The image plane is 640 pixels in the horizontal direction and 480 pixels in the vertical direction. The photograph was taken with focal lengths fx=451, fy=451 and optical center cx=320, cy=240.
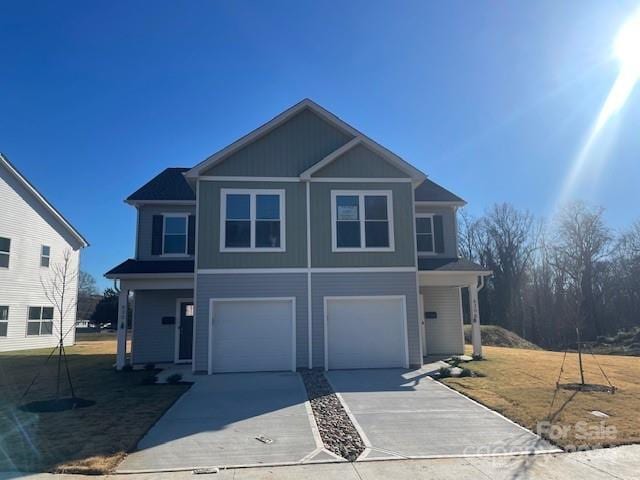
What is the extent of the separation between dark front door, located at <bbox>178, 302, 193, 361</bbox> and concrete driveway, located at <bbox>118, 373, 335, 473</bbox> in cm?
518

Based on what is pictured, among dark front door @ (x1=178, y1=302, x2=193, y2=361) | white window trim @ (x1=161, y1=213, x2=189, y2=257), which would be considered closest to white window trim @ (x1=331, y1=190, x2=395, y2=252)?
white window trim @ (x1=161, y1=213, x2=189, y2=257)

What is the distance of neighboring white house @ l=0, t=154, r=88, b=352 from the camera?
2133 centimetres

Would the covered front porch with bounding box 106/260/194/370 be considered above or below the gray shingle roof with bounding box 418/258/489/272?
below

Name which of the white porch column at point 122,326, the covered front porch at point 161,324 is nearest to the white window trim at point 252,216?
the covered front porch at point 161,324

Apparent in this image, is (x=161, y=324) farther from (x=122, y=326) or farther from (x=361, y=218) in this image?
(x=361, y=218)

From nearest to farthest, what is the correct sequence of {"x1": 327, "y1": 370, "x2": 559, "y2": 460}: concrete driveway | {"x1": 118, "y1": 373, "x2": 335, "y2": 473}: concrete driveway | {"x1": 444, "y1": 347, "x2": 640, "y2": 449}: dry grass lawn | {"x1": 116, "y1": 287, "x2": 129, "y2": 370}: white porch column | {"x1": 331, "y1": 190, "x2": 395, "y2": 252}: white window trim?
{"x1": 118, "y1": 373, "x2": 335, "y2": 473}: concrete driveway
{"x1": 327, "y1": 370, "x2": 559, "y2": 460}: concrete driveway
{"x1": 444, "y1": 347, "x2": 640, "y2": 449}: dry grass lawn
{"x1": 331, "y1": 190, "x2": 395, "y2": 252}: white window trim
{"x1": 116, "y1": 287, "x2": 129, "y2": 370}: white porch column

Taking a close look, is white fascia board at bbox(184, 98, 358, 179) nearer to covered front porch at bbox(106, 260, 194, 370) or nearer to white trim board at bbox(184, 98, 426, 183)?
white trim board at bbox(184, 98, 426, 183)

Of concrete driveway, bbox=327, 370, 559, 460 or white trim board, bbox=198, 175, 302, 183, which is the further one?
white trim board, bbox=198, 175, 302, 183

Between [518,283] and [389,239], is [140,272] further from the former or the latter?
[518,283]

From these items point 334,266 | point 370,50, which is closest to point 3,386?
point 334,266

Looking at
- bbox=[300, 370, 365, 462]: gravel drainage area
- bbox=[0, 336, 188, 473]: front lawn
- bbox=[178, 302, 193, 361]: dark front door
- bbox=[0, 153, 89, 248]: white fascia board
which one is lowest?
bbox=[300, 370, 365, 462]: gravel drainage area

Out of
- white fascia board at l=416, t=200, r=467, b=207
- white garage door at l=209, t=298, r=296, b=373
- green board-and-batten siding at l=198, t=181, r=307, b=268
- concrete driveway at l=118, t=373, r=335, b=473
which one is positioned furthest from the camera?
white fascia board at l=416, t=200, r=467, b=207

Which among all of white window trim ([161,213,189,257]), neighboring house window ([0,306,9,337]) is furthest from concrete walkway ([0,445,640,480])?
neighboring house window ([0,306,9,337])

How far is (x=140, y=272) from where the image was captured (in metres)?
14.1
